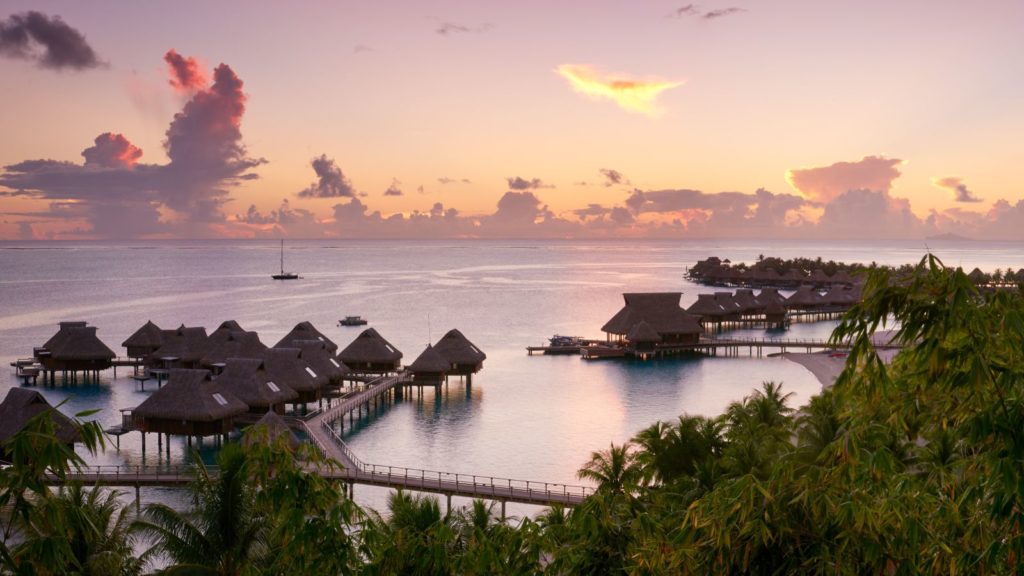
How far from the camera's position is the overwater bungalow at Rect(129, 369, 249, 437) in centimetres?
2950

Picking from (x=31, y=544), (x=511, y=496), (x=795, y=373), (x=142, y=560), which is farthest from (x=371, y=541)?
Result: (x=795, y=373)

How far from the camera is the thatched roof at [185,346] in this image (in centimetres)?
4381

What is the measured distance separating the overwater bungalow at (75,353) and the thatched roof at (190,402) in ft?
56.6

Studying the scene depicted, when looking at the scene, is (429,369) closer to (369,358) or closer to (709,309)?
(369,358)

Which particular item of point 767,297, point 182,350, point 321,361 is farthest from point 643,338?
point 182,350

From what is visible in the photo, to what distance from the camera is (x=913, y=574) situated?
459 centimetres

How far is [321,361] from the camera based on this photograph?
3831 centimetres

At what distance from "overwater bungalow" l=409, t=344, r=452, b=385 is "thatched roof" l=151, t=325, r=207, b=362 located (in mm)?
12046

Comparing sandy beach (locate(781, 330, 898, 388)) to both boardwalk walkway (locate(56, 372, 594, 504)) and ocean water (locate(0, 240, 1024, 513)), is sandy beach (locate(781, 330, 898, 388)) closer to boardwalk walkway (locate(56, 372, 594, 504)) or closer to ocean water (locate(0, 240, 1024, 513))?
ocean water (locate(0, 240, 1024, 513))

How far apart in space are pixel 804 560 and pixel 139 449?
103 feet

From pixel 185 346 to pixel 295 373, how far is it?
13.0m

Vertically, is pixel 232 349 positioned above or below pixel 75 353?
above

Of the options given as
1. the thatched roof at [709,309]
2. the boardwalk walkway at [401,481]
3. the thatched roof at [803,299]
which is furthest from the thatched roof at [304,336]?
the thatched roof at [803,299]

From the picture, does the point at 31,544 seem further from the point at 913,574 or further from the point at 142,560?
the point at 142,560
